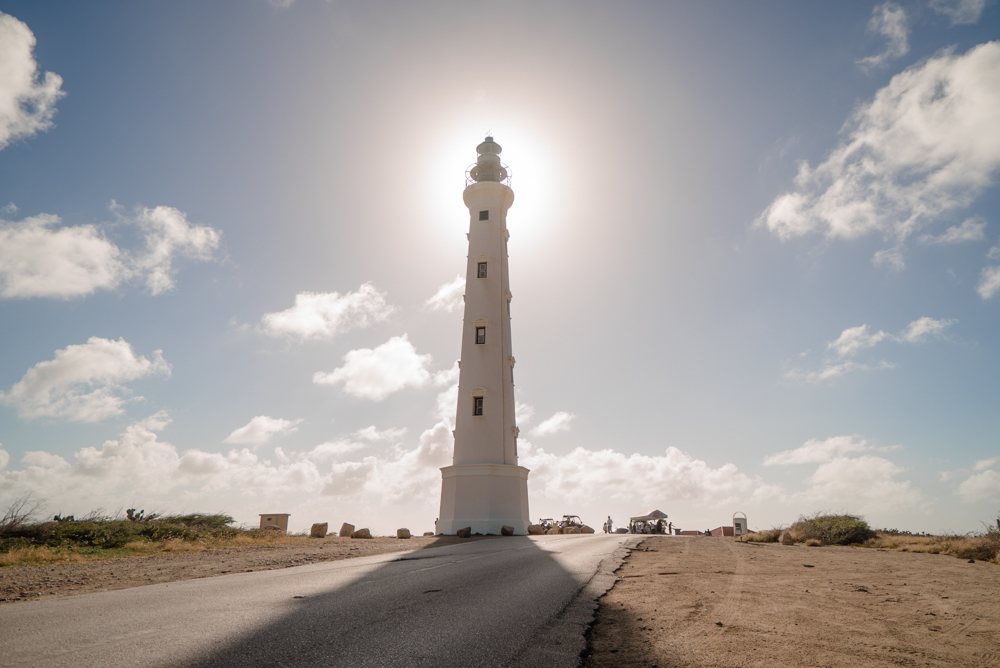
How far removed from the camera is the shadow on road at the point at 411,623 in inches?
182

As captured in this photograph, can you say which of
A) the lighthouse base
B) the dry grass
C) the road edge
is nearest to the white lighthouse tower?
the lighthouse base

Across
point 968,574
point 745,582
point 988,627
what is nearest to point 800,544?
point 968,574

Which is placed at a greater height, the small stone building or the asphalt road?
the small stone building

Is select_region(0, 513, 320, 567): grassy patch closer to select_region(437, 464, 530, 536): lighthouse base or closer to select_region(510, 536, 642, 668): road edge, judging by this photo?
select_region(437, 464, 530, 536): lighthouse base

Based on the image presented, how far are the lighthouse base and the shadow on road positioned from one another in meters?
19.2

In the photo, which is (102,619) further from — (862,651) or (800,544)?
(800,544)

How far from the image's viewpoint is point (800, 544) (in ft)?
71.4

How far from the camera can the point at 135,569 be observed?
12.1 metres

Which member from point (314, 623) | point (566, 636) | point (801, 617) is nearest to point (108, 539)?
point (314, 623)

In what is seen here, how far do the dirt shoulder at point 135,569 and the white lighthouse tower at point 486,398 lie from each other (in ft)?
39.2

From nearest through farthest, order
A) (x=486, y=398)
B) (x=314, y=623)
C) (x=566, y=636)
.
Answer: (x=566, y=636) → (x=314, y=623) → (x=486, y=398)

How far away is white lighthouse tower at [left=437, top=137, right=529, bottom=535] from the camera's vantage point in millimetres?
29078

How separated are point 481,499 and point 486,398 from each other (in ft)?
18.1

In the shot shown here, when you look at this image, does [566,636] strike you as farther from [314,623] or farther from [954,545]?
[954,545]
